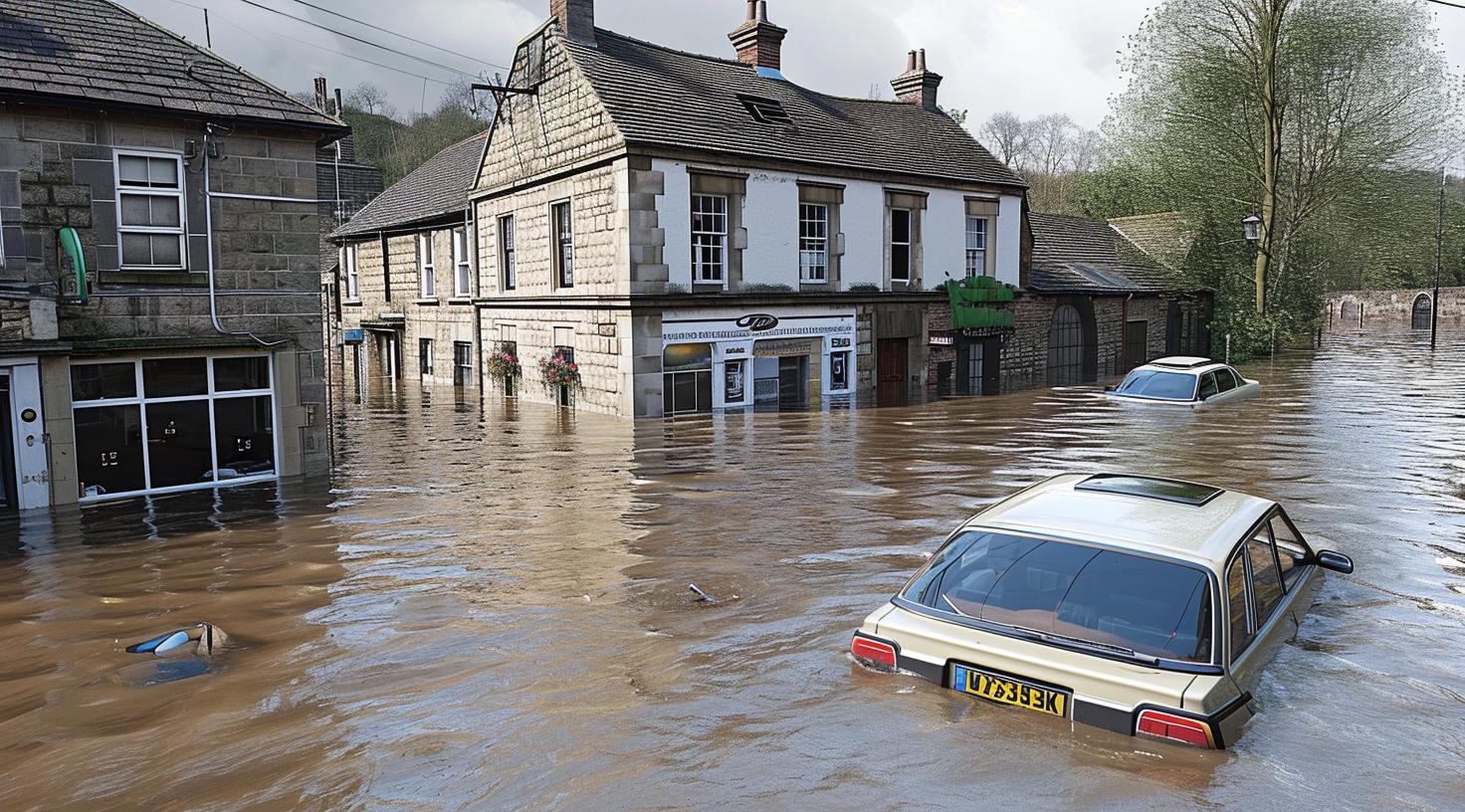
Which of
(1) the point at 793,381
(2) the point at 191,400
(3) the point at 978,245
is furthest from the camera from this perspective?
(3) the point at 978,245

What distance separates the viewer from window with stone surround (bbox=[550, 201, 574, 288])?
80.4 feet

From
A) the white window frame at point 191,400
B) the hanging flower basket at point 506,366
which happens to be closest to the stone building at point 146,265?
the white window frame at point 191,400

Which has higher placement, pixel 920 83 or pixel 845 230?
pixel 920 83

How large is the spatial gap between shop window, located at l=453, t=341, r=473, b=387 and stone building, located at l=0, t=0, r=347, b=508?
1503 cm

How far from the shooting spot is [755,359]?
79.6ft

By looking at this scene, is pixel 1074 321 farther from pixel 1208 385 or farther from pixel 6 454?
pixel 6 454

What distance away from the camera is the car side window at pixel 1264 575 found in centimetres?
604

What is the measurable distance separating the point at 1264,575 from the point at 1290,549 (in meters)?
1.24

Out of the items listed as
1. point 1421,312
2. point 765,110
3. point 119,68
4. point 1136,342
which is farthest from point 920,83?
point 1421,312

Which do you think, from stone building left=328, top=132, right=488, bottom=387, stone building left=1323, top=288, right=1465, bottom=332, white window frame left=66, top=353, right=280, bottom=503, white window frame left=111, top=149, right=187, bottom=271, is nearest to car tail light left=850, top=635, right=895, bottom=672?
white window frame left=66, top=353, right=280, bottom=503

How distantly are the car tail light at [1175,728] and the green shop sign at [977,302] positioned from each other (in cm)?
2488

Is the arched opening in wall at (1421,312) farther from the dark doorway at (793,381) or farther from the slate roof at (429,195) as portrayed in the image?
the slate roof at (429,195)

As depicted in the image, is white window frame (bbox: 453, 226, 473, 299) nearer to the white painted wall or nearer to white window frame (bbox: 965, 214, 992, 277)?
the white painted wall

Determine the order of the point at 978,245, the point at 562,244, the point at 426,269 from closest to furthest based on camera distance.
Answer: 1. the point at 562,244
2. the point at 978,245
3. the point at 426,269
